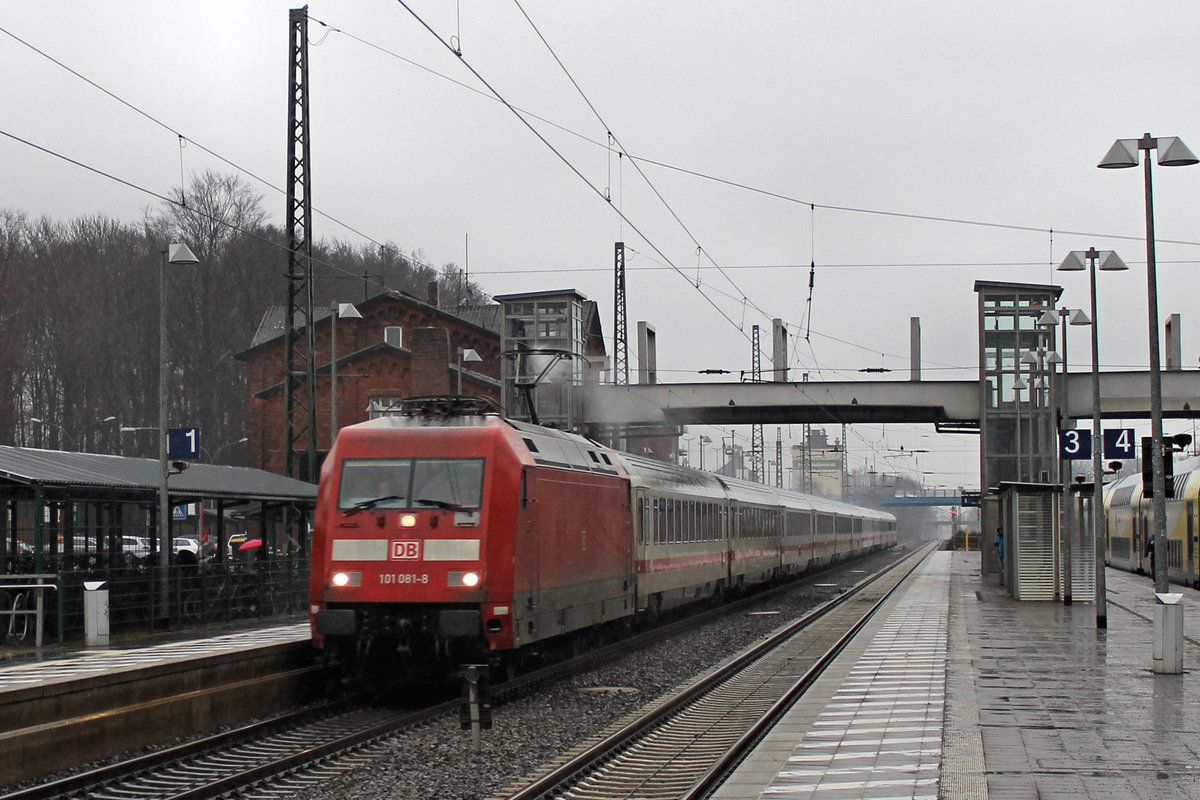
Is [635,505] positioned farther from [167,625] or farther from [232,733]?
[232,733]

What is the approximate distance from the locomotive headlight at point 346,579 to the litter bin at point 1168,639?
9.20m

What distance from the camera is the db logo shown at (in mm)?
15555

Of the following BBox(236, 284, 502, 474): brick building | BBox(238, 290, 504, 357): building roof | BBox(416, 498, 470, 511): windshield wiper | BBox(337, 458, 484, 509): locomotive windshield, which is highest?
BBox(238, 290, 504, 357): building roof

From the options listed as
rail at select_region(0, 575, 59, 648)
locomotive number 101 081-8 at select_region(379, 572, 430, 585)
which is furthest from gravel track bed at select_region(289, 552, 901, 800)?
rail at select_region(0, 575, 59, 648)

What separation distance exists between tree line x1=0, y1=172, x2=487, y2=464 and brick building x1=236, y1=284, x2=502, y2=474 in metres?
2.04

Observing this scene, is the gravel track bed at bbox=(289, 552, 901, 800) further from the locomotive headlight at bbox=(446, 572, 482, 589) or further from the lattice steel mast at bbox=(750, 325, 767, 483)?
the lattice steel mast at bbox=(750, 325, 767, 483)

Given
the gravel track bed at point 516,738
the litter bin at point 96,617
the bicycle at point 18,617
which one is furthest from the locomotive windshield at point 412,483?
the bicycle at point 18,617

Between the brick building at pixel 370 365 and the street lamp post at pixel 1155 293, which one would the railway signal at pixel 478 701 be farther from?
the brick building at pixel 370 365

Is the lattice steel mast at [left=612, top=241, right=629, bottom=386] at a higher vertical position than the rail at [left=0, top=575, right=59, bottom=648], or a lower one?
higher

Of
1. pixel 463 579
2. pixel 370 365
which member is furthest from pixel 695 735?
pixel 370 365

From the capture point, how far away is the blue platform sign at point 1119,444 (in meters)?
26.5

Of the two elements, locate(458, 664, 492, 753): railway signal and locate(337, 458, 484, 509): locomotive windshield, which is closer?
locate(458, 664, 492, 753): railway signal

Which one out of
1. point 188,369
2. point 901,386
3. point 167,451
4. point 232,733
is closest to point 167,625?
point 167,451

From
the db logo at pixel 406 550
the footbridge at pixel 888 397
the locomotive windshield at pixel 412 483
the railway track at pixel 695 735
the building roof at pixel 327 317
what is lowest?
the railway track at pixel 695 735
